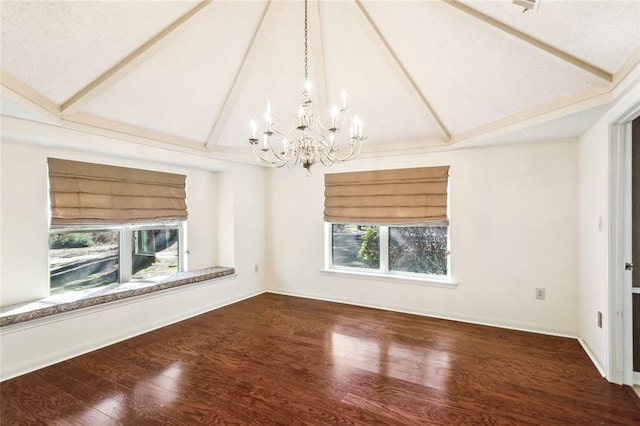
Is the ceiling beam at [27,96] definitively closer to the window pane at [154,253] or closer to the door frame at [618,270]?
the window pane at [154,253]

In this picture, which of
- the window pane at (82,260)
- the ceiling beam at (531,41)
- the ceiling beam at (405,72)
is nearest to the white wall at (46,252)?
the window pane at (82,260)

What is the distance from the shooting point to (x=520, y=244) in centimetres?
340

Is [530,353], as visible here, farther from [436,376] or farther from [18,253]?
[18,253]

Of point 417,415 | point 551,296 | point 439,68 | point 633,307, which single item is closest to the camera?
point 417,415

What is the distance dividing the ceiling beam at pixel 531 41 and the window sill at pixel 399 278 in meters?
2.51

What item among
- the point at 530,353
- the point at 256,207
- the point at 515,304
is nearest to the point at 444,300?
the point at 515,304

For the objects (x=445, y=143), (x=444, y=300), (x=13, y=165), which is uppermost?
(x=445, y=143)

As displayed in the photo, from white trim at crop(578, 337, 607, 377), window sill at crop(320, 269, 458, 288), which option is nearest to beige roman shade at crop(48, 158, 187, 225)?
window sill at crop(320, 269, 458, 288)

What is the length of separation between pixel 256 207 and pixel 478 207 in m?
3.29

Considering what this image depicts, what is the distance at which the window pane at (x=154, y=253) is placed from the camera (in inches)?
151

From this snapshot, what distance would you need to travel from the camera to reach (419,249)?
13.3 ft

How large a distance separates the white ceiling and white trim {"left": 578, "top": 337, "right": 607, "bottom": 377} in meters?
2.09

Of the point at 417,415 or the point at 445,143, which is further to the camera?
the point at 445,143

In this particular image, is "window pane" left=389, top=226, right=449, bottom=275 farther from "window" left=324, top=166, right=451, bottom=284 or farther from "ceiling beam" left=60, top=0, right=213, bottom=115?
"ceiling beam" left=60, top=0, right=213, bottom=115
